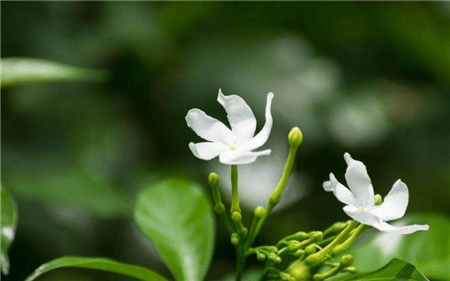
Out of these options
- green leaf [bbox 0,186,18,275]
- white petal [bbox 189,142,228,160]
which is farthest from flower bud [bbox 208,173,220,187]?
green leaf [bbox 0,186,18,275]

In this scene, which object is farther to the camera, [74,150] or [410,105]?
[410,105]

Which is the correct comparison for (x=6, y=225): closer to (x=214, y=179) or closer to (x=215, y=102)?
(x=214, y=179)

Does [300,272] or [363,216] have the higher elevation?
[363,216]

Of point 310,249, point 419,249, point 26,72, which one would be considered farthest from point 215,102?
point 310,249

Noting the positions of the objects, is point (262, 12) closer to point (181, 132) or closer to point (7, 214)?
point (181, 132)

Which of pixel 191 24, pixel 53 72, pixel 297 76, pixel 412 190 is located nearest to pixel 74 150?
pixel 191 24

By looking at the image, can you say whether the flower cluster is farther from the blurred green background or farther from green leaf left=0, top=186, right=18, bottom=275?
the blurred green background
